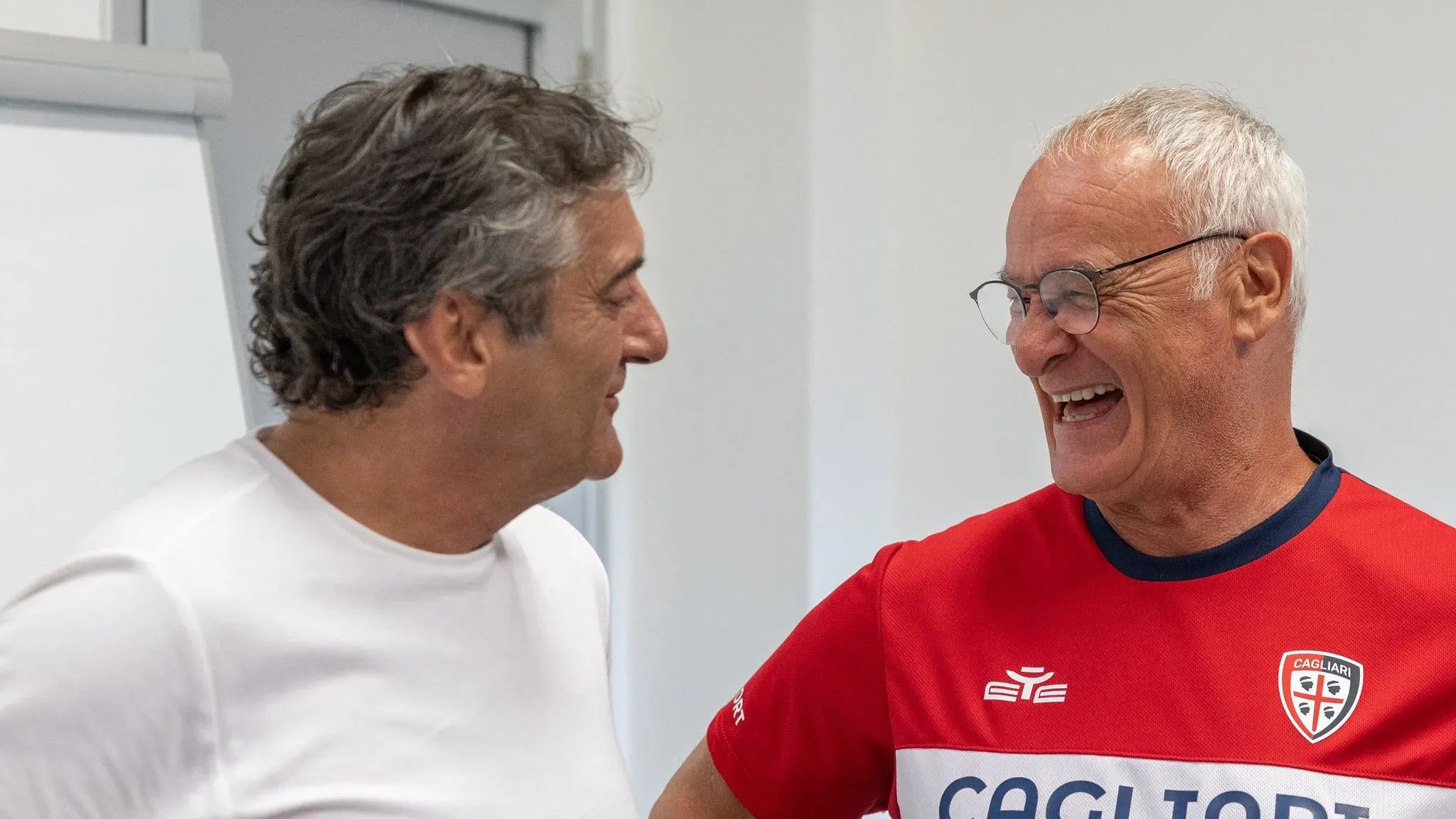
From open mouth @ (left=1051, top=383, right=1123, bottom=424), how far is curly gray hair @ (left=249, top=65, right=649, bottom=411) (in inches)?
19.4

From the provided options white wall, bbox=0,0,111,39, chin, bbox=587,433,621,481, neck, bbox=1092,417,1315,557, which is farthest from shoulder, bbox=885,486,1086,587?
white wall, bbox=0,0,111,39

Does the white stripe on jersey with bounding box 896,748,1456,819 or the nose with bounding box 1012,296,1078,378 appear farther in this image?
the nose with bounding box 1012,296,1078,378

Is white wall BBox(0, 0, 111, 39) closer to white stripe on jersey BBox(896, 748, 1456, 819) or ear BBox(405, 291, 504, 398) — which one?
ear BBox(405, 291, 504, 398)

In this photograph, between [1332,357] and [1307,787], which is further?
[1332,357]

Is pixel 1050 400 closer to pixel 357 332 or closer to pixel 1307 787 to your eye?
pixel 1307 787

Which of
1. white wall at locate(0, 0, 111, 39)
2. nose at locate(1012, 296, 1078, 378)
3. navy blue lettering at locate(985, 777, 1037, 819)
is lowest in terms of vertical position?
navy blue lettering at locate(985, 777, 1037, 819)

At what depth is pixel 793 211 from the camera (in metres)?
2.79

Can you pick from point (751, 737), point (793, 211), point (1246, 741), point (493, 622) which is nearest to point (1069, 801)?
point (1246, 741)

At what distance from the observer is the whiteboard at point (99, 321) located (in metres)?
1.87

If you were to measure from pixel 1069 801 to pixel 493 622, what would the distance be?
519mm

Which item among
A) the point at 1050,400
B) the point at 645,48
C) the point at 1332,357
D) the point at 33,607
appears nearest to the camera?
the point at 33,607

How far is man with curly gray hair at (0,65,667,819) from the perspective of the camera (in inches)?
36.9

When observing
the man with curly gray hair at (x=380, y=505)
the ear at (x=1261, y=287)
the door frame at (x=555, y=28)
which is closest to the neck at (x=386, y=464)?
the man with curly gray hair at (x=380, y=505)

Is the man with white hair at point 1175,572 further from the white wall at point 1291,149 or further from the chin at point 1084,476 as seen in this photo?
the white wall at point 1291,149
